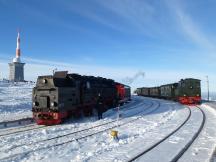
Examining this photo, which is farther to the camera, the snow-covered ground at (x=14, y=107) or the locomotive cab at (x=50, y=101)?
the snow-covered ground at (x=14, y=107)

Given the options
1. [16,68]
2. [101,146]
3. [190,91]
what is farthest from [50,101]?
[16,68]

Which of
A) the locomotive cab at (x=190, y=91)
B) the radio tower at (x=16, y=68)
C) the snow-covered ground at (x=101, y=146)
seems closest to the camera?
the snow-covered ground at (x=101, y=146)

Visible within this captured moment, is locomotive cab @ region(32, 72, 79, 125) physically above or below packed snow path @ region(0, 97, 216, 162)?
above

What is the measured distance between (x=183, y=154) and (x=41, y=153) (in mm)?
5200

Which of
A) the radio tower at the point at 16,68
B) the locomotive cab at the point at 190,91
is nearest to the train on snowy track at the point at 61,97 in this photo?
the locomotive cab at the point at 190,91

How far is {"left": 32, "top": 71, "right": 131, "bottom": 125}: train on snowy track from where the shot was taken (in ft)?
66.4

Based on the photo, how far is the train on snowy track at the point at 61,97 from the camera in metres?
20.2

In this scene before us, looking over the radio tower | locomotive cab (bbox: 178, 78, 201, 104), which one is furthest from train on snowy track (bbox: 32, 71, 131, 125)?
the radio tower

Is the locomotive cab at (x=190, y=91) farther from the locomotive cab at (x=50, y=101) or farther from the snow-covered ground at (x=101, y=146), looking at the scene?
the snow-covered ground at (x=101, y=146)

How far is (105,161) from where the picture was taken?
1026cm

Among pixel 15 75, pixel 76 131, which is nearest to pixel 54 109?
pixel 76 131

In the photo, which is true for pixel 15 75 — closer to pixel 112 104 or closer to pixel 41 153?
pixel 112 104

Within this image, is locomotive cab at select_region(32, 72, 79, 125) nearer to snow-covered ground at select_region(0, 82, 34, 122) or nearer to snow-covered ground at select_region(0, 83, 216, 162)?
snow-covered ground at select_region(0, 83, 216, 162)

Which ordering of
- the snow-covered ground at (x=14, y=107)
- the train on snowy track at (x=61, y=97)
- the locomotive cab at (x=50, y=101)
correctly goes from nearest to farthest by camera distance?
1. the locomotive cab at (x=50, y=101)
2. the train on snowy track at (x=61, y=97)
3. the snow-covered ground at (x=14, y=107)
